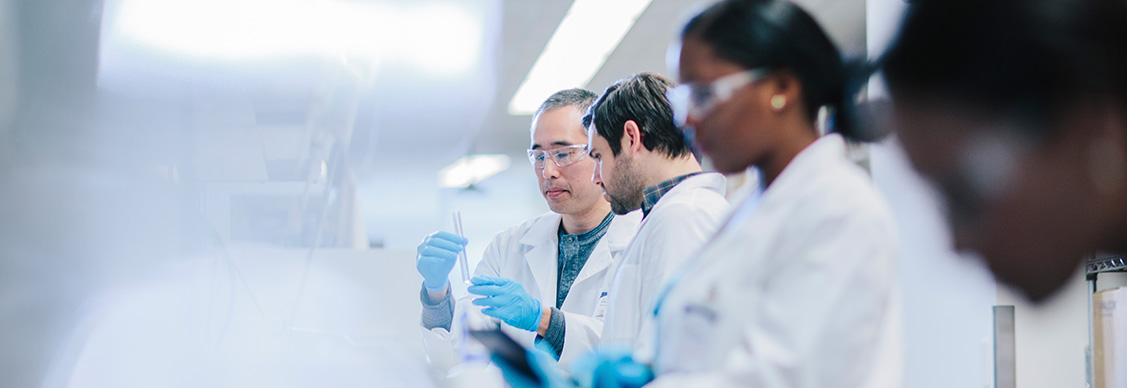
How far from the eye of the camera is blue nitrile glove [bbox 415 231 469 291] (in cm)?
140

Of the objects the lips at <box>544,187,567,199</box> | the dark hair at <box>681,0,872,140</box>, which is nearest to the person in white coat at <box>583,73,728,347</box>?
the lips at <box>544,187,567,199</box>

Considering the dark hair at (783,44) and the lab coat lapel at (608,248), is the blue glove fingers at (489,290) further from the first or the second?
the dark hair at (783,44)

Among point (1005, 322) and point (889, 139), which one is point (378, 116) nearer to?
point (889, 139)

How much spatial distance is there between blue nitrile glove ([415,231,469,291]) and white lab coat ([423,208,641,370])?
0.23ft

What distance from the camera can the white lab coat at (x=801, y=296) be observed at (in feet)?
1.60

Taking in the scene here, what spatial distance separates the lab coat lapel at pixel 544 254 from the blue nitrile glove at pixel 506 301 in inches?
13.1

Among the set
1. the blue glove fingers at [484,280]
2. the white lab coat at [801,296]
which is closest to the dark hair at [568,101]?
the blue glove fingers at [484,280]

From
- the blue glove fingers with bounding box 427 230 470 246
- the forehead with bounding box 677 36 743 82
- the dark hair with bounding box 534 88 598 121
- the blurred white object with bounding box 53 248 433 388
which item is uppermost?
the dark hair with bounding box 534 88 598 121

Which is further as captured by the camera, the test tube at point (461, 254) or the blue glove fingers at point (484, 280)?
the test tube at point (461, 254)

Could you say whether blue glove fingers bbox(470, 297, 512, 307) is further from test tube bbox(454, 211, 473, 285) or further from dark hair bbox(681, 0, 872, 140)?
dark hair bbox(681, 0, 872, 140)

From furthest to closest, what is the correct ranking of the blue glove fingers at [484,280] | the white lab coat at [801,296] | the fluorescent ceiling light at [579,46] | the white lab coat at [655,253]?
the fluorescent ceiling light at [579,46], the blue glove fingers at [484,280], the white lab coat at [655,253], the white lab coat at [801,296]

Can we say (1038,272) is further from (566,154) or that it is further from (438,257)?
(566,154)

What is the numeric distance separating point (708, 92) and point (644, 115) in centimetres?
53

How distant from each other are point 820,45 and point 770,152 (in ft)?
0.34
